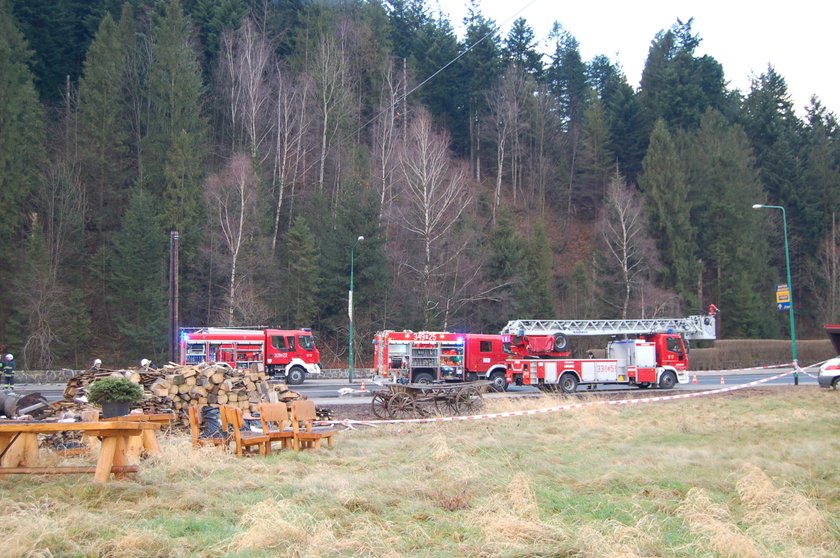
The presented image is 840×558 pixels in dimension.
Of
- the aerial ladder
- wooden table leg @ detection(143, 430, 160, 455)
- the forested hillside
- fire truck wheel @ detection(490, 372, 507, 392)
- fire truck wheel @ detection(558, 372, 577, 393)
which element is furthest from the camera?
the forested hillside

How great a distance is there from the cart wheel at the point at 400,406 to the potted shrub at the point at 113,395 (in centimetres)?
1169

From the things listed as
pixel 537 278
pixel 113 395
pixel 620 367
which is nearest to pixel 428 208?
pixel 537 278

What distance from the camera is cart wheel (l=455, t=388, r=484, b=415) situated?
22656mm

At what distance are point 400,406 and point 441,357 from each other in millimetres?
11021

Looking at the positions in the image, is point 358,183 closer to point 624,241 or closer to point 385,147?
point 385,147

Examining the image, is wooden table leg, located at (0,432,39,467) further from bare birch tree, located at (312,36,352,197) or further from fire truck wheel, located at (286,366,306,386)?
bare birch tree, located at (312,36,352,197)

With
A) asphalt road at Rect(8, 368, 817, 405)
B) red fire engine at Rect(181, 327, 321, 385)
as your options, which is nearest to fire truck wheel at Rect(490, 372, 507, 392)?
asphalt road at Rect(8, 368, 817, 405)

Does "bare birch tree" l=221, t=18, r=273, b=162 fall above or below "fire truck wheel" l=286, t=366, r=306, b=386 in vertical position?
above

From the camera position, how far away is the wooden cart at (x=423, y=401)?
22.0 m

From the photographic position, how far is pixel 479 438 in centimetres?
1510

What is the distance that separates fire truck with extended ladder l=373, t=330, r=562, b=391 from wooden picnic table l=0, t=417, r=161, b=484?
22.6m

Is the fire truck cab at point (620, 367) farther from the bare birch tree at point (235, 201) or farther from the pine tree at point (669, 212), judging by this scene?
the pine tree at point (669, 212)

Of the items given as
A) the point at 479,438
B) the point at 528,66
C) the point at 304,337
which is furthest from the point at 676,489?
the point at 528,66

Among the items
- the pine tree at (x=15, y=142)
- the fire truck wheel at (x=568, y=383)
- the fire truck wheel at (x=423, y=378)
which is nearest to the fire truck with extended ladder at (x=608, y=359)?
the fire truck wheel at (x=568, y=383)
